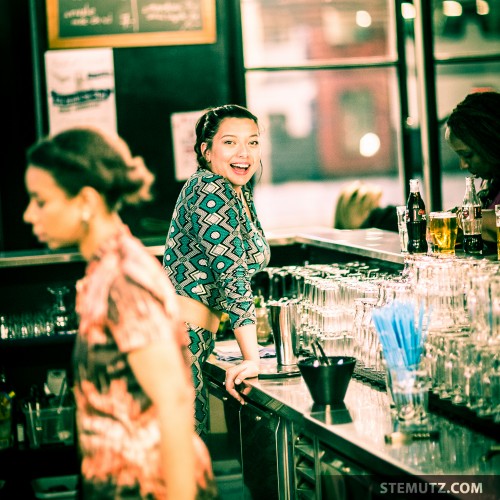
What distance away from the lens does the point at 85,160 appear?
203cm

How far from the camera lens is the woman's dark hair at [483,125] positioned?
11.8 ft

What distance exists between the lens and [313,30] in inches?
293

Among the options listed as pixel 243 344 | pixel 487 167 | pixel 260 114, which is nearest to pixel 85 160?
pixel 243 344

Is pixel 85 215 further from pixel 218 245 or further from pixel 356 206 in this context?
pixel 356 206

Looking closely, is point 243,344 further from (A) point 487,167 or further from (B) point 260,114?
(B) point 260,114

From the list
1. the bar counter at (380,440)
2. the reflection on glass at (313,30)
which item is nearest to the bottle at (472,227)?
the bar counter at (380,440)

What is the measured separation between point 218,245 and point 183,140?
3.04 metres

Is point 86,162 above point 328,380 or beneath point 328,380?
above

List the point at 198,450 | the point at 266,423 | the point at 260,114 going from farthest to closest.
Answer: the point at 260,114, the point at 266,423, the point at 198,450

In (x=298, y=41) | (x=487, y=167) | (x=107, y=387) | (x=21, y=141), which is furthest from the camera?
(x=298, y=41)

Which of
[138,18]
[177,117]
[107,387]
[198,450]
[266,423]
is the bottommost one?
[266,423]

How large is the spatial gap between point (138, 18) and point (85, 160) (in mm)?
4293

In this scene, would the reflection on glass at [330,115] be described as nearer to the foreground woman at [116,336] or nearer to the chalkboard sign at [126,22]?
the chalkboard sign at [126,22]

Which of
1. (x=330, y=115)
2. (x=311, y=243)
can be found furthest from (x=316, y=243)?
(x=330, y=115)
